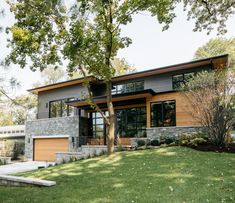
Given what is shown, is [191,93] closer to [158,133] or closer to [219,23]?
A: [158,133]

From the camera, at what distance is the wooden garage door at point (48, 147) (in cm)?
1941

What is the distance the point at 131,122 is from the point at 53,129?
6.96 meters

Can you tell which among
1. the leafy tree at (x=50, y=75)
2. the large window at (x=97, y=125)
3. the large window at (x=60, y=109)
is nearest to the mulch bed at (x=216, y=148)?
the large window at (x=97, y=125)

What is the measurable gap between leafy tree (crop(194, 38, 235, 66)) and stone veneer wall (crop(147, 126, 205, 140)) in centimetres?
1884

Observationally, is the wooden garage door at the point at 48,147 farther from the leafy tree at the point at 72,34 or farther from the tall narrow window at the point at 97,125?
the leafy tree at the point at 72,34

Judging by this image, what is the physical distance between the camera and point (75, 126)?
18.7 metres

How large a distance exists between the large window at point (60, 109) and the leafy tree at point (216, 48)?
2040 centimetres

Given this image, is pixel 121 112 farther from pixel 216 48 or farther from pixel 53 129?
pixel 216 48

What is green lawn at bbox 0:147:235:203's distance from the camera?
5555 millimetres

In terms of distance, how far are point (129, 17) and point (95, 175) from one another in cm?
731

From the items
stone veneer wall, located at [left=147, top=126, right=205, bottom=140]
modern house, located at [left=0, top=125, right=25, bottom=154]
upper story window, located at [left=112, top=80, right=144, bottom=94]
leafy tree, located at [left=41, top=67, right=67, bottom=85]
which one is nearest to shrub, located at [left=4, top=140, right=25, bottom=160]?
modern house, located at [left=0, top=125, right=25, bottom=154]

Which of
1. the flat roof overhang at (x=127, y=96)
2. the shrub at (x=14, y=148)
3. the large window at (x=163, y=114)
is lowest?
the shrub at (x=14, y=148)

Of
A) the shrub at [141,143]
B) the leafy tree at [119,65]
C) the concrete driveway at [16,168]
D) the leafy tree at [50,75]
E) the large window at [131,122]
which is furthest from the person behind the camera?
the leafy tree at [50,75]

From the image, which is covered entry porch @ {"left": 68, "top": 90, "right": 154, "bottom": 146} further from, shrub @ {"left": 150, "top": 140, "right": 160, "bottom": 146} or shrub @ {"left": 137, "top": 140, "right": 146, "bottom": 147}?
shrub @ {"left": 150, "top": 140, "right": 160, "bottom": 146}
